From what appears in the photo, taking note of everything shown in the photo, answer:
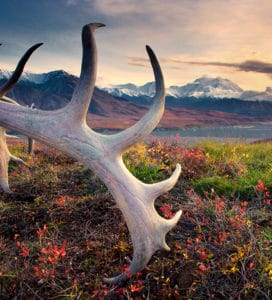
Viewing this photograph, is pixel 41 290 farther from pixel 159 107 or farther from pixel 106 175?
pixel 159 107

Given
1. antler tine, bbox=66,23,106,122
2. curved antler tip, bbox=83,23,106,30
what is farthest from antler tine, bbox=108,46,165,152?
curved antler tip, bbox=83,23,106,30

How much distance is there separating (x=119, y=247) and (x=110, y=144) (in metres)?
1.24

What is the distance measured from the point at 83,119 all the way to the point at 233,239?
189 centimetres

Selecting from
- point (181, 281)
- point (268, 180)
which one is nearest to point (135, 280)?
point (181, 281)

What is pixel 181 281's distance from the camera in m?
2.99

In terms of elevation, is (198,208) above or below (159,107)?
below

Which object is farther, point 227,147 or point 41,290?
point 227,147

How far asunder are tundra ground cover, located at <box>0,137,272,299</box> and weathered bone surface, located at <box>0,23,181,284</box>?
0.35m

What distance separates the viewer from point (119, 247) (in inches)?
138

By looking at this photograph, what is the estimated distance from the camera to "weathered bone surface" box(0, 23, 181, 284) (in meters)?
2.74

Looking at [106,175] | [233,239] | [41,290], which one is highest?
[106,175]

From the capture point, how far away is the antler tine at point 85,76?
2631mm

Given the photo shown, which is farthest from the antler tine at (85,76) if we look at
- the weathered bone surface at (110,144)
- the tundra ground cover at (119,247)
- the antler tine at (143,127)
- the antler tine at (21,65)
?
the tundra ground cover at (119,247)

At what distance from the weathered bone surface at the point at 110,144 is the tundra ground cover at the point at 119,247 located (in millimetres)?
350
